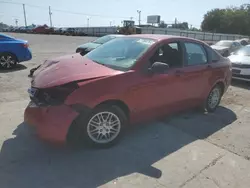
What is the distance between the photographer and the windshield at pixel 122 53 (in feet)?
13.0

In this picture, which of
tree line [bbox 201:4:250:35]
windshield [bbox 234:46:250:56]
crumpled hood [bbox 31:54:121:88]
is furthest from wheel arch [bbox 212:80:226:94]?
tree line [bbox 201:4:250:35]

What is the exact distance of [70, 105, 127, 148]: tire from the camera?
3.41 m

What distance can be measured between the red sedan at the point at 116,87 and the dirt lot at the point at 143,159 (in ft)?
1.04

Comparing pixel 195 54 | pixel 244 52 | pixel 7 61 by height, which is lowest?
pixel 7 61

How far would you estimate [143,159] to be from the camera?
3.50 meters

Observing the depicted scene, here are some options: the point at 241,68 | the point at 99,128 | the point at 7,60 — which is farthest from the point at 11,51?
the point at 241,68

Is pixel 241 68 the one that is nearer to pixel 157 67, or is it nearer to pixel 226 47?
pixel 157 67

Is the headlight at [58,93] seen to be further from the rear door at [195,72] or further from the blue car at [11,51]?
the blue car at [11,51]

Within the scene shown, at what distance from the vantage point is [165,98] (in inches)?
170

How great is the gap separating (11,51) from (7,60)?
357 mm

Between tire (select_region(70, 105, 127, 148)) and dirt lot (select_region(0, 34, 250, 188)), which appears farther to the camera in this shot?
tire (select_region(70, 105, 127, 148))

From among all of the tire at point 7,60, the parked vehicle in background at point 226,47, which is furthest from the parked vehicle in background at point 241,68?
the tire at point 7,60

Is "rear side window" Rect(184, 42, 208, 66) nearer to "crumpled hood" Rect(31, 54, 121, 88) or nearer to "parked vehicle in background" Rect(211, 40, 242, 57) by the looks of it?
"crumpled hood" Rect(31, 54, 121, 88)

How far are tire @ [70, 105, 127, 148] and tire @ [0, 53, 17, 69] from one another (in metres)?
6.73
